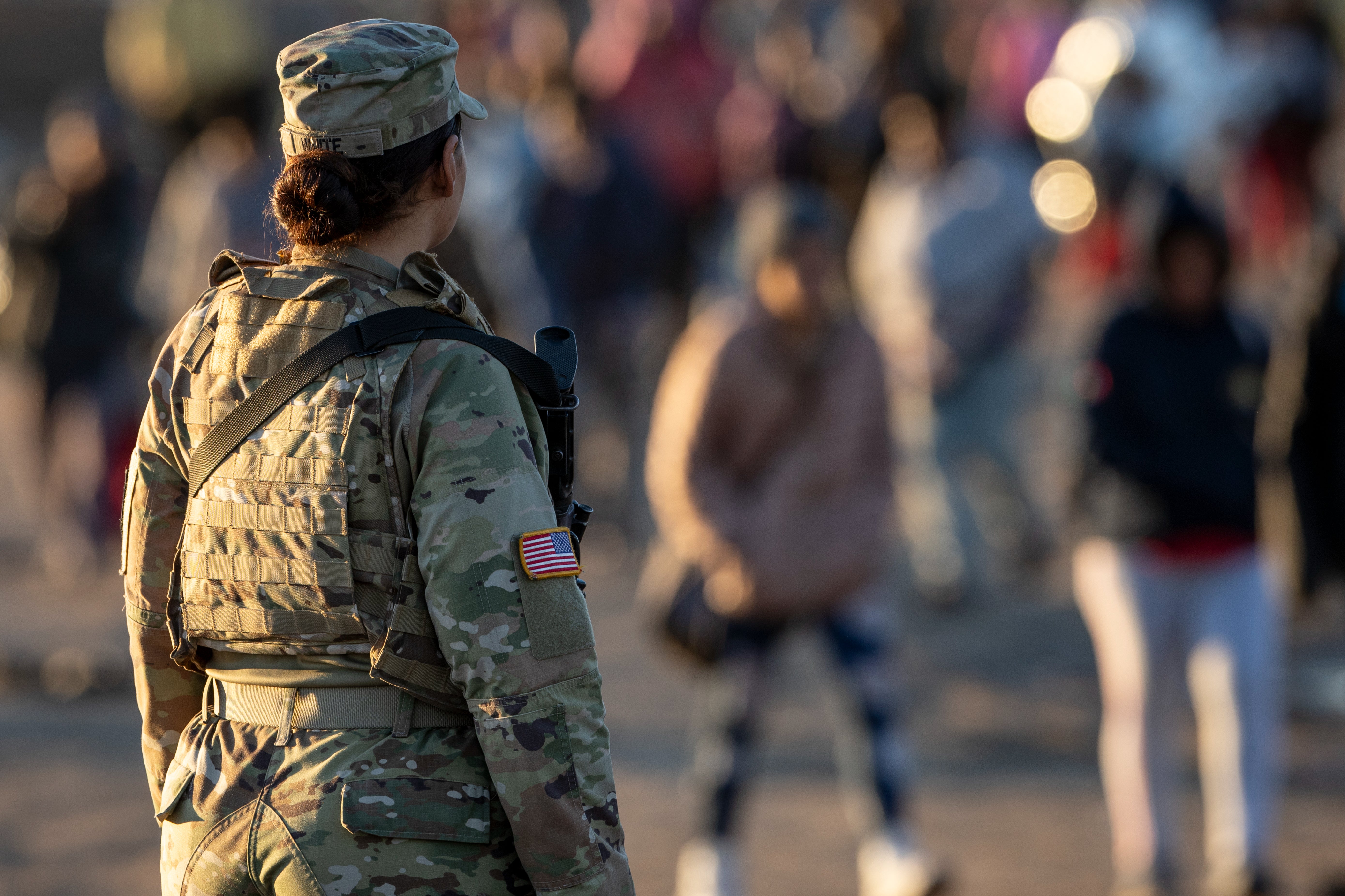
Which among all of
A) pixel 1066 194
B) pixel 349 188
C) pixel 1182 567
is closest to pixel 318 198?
pixel 349 188

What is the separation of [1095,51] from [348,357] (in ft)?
37.8

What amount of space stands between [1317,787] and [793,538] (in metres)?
2.23

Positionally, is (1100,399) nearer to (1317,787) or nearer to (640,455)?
(1317,787)

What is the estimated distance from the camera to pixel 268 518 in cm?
222

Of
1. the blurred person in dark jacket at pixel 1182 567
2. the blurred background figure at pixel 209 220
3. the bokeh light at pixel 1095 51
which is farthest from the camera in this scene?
the bokeh light at pixel 1095 51

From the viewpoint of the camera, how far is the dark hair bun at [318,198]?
223cm

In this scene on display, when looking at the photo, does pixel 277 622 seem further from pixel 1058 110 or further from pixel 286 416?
pixel 1058 110

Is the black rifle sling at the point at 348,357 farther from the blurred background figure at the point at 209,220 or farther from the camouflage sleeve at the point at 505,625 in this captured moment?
the blurred background figure at the point at 209,220

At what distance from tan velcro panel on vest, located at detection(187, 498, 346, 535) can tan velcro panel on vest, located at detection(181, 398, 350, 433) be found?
10cm

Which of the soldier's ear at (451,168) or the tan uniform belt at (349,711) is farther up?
the soldier's ear at (451,168)

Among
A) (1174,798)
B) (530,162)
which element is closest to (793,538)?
(1174,798)

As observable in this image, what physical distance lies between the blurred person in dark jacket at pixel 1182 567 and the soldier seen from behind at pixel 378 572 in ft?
9.77

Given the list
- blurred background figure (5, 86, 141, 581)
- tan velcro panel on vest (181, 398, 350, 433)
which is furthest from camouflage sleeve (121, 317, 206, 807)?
blurred background figure (5, 86, 141, 581)

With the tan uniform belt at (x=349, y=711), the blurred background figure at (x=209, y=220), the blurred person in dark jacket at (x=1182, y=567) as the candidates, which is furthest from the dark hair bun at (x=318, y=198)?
the blurred background figure at (x=209, y=220)
